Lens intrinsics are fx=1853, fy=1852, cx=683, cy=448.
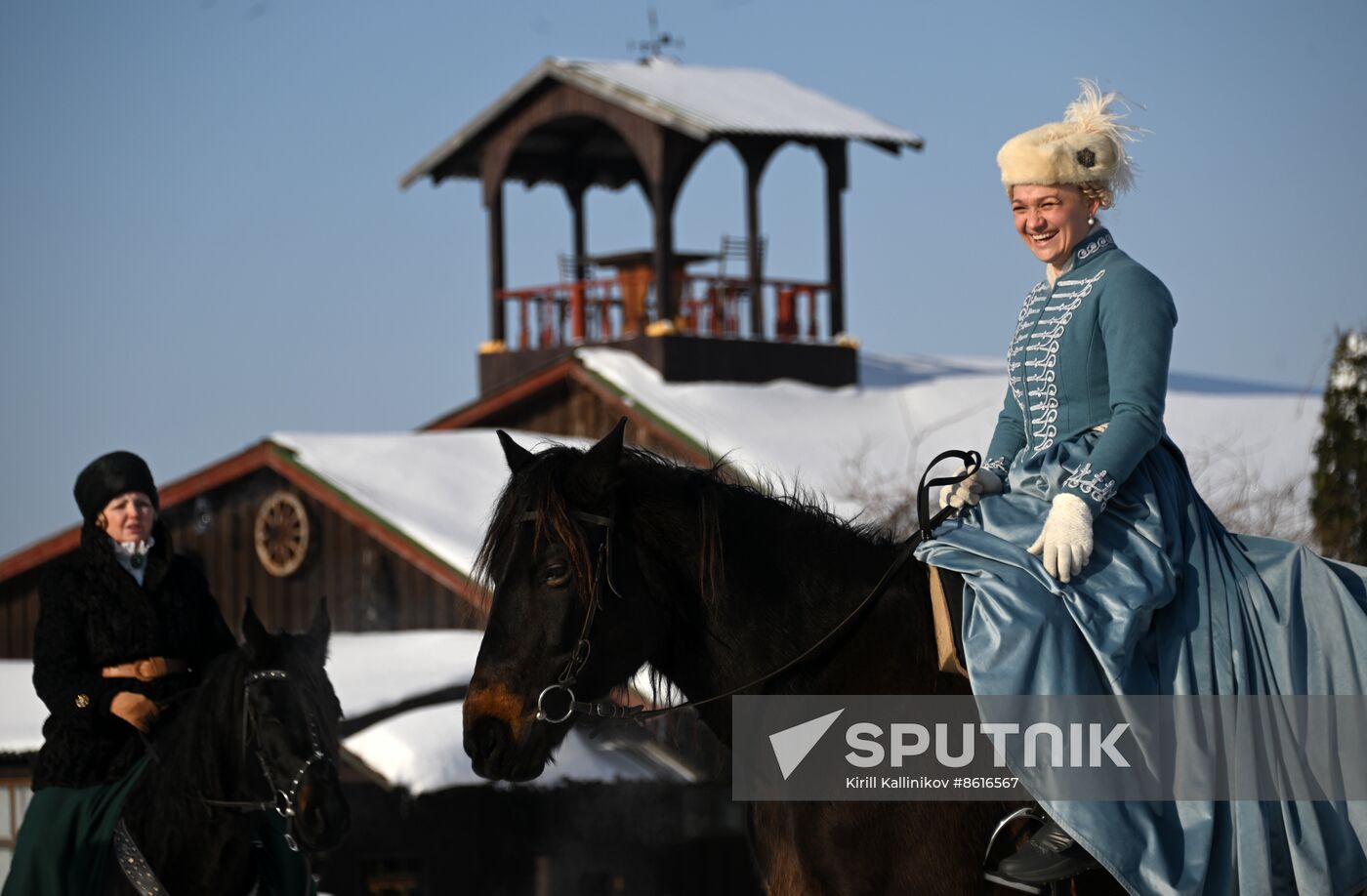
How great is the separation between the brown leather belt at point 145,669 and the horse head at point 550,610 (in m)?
2.67

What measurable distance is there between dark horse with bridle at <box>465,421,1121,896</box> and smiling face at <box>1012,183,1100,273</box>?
0.86 metres

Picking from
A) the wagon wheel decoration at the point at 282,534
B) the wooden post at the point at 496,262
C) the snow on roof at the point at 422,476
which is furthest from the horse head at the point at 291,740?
the wooden post at the point at 496,262

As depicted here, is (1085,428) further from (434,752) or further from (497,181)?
(497,181)

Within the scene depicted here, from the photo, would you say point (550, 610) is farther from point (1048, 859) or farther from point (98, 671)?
point (98, 671)

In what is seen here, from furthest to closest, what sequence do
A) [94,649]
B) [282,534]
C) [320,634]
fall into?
1. [282,534]
2. [320,634]
3. [94,649]

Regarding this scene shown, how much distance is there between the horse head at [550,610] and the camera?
4.18 m

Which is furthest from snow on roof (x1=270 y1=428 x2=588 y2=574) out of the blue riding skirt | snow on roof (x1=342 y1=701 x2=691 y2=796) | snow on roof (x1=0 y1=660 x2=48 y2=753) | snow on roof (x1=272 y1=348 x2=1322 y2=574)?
the blue riding skirt

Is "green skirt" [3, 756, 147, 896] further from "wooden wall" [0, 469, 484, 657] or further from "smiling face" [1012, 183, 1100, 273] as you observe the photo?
"wooden wall" [0, 469, 484, 657]

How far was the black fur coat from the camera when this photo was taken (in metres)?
6.46

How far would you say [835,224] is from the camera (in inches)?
874

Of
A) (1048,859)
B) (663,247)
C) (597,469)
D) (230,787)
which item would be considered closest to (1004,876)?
(1048,859)

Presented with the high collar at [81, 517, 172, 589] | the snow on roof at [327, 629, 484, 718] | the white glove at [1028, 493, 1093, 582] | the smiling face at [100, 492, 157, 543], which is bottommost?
the snow on roof at [327, 629, 484, 718]

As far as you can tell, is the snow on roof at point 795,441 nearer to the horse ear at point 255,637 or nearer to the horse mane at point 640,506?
the horse ear at point 255,637

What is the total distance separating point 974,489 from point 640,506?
2.82ft
